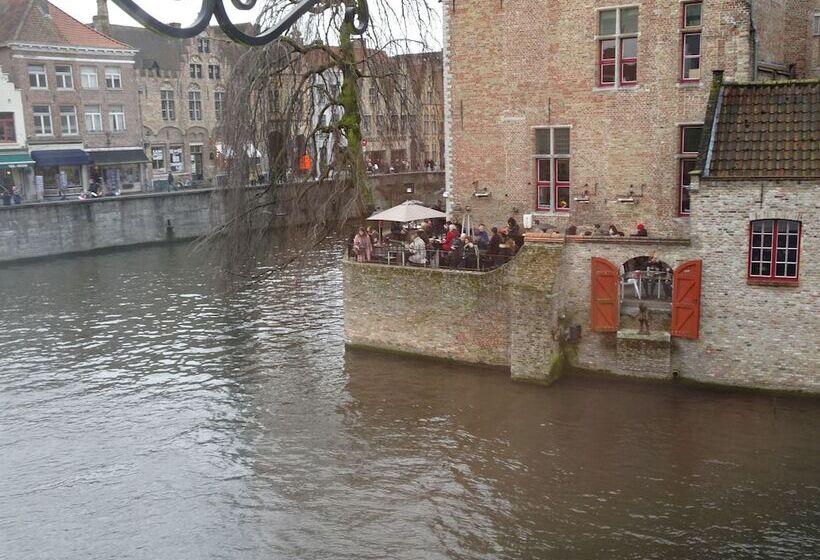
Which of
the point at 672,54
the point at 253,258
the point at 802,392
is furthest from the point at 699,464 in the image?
the point at 253,258

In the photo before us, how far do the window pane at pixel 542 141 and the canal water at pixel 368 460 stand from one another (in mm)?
5010

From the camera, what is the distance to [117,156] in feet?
146

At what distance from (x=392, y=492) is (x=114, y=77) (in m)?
38.3

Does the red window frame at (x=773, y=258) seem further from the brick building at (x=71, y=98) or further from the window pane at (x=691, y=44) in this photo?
the brick building at (x=71, y=98)

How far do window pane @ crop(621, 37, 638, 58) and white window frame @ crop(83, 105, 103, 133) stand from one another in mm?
32843

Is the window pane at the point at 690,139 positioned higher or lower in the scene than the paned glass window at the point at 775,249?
higher

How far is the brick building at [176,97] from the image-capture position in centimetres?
4875

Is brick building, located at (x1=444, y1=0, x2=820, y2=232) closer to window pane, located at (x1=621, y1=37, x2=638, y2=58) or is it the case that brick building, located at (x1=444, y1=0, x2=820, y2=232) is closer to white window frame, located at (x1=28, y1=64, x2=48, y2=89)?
window pane, located at (x1=621, y1=37, x2=638, y2=58)

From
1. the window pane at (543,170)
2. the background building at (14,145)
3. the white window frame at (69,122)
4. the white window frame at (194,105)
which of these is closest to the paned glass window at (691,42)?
the window pane at (543,170)

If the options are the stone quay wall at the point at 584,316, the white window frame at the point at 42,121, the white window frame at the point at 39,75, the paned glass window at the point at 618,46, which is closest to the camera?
the stone quay wall at the point at 584,316

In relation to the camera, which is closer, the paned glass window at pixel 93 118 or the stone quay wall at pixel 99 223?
the stone quay wall at pixel 99 223

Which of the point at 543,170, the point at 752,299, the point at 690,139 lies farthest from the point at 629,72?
the point at 752,299

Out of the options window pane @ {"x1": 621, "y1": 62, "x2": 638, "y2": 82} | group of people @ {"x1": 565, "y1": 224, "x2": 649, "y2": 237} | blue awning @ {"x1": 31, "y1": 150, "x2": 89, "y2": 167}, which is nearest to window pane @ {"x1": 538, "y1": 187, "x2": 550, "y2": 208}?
group of people @ {"x1": 565, "y1": 224, "x2": 649, "y2": 237}

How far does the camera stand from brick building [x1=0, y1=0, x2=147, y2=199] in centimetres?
4056
